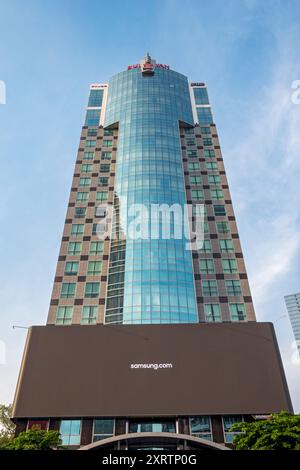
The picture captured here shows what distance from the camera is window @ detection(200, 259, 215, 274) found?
56341 mm

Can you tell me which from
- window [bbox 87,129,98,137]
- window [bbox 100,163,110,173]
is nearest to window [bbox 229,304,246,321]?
window [bbox 100,163,110,173]

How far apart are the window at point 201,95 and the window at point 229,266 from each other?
4363 centimetres

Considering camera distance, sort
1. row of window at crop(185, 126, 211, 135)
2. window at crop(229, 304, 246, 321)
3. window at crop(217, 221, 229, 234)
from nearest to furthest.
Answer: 1. window at crop(229, 304, 246, 321)
2. window at crop(217, 221, 229, 234)
3. row of window at crop(185, 126, 211, 135)

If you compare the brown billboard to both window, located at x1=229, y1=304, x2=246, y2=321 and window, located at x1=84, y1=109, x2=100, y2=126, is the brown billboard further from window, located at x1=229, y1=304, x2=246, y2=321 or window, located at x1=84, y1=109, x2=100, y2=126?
window, located at x1=84, y1=109, x2=100, y2=126

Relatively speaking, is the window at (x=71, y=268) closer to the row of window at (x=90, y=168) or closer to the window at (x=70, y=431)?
the row of window at (x=90, y=168)

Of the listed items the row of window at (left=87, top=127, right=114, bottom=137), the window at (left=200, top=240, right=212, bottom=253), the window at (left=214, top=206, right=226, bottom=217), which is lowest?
the window at (left=200, top=240, right=212, bottom=253)

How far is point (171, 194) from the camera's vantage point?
2479 inches

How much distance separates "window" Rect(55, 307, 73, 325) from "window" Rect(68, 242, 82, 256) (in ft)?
31.2

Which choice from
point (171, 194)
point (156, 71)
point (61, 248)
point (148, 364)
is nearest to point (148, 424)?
point (148, 364)

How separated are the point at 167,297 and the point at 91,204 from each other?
22.5 meters

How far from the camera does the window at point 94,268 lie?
2219 inches

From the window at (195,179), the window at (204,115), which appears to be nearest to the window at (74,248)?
the window at (195,179)

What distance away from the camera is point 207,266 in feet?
187

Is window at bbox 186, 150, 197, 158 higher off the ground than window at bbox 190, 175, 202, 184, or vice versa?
window at bbox 186, 150, 197, 158
